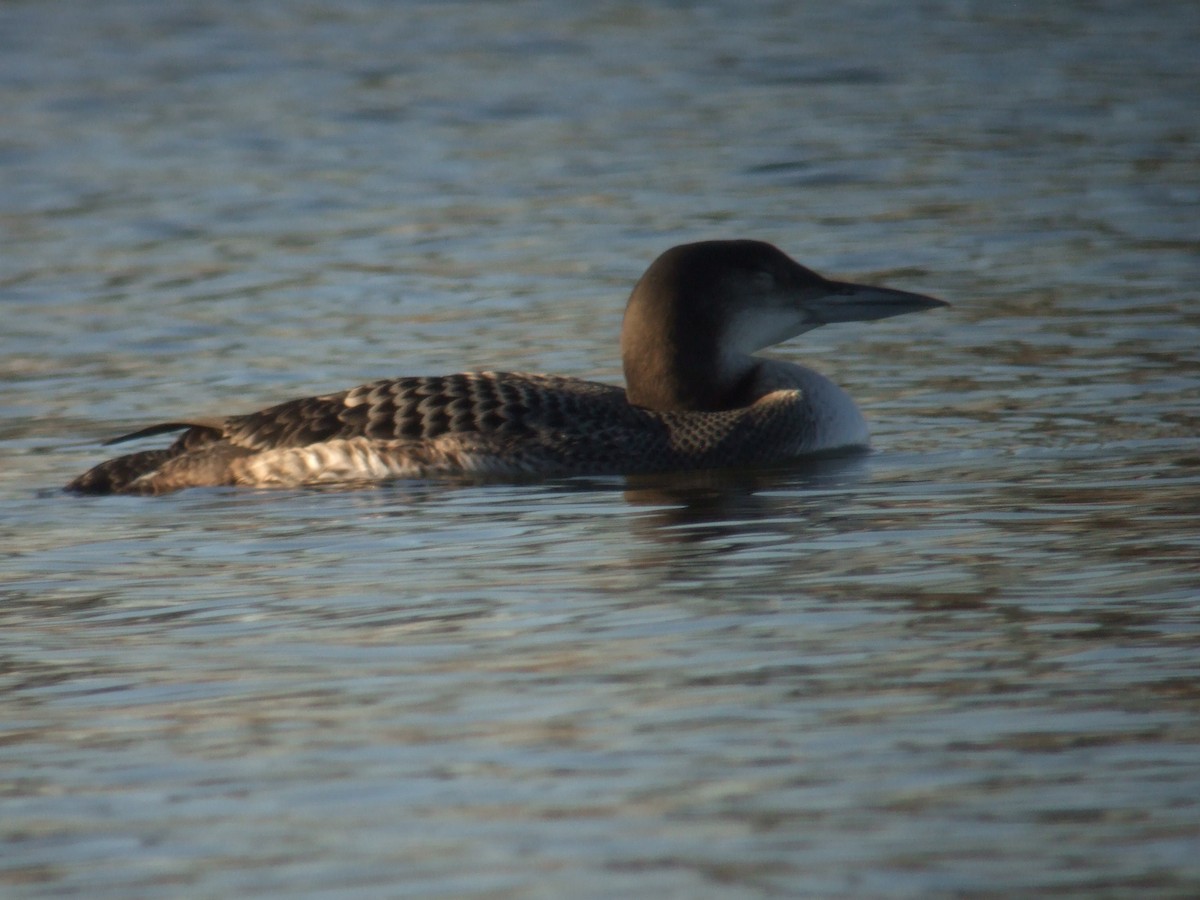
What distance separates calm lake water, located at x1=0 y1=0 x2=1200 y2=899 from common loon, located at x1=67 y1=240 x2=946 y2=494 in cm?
15

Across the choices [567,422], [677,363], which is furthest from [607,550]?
[677,363]

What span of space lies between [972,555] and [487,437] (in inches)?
87.4

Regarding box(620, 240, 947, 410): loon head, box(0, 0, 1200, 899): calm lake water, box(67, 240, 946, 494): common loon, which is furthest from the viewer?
box(620, 240, 947, 410): loon head

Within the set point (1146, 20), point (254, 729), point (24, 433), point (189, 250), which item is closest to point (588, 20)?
point (1146, 20)

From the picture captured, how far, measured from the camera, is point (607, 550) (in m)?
6.41

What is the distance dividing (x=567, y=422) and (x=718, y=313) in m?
0.68

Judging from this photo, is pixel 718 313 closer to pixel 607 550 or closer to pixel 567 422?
pixel 567 422

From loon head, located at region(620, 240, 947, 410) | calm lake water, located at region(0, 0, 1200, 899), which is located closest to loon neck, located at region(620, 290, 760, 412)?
loon head, located at region(620, 240, 947, 410)

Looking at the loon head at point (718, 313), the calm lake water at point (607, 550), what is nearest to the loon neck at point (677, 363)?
the loon head at point (718, 313)

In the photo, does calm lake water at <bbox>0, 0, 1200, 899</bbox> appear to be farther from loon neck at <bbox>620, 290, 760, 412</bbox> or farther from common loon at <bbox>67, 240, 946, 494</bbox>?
loon neck at <bbox>620, 290, 760, 412</bbox>

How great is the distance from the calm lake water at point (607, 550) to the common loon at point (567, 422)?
15 centimetres

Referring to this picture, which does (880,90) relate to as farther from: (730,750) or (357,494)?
(730,750)

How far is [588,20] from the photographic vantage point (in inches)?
902

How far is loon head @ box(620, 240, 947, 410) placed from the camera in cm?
807
